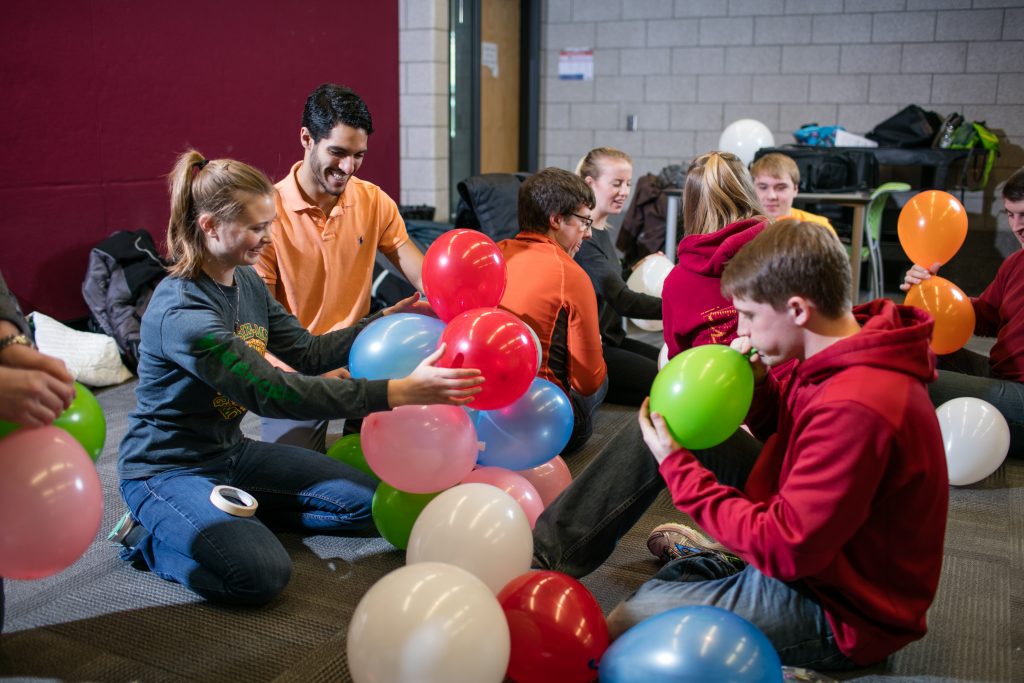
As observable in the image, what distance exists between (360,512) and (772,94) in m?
5.43

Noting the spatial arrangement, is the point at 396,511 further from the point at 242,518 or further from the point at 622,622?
the point at 622,622

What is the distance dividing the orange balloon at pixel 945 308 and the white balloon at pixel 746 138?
10.3 ft

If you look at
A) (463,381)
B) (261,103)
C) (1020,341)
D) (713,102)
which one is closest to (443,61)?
(261,103)

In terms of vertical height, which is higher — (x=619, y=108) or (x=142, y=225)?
(x=619, y=108)

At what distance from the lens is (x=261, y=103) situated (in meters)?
4.93

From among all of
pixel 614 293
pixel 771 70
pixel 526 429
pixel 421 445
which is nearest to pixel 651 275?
pixel 614 293

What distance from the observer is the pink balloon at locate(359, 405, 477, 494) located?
1974 millimetres

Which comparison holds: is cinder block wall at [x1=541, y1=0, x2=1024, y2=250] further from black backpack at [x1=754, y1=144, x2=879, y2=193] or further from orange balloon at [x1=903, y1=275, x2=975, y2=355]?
orange balloon at [x1=903, y1=275, x2=975, y2=355]

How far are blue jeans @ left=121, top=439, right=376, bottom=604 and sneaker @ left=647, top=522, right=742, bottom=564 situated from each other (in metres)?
0.73

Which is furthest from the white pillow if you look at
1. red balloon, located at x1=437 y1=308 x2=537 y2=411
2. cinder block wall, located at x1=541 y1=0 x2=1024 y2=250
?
cinder block wall, located at x1=541 y1=0 x2=1024 y2=250

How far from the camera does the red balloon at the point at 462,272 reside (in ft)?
7.60

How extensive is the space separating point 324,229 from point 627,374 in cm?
138

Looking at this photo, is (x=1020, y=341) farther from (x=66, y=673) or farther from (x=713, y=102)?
(x=713, y=102)

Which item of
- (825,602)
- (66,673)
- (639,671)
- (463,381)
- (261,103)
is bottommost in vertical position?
(66,673)
